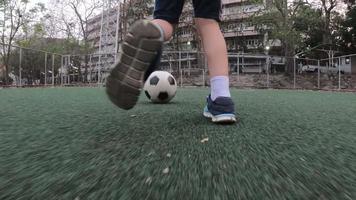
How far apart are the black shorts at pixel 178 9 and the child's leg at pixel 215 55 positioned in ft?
0.11

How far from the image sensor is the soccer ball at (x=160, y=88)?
2.96 meters

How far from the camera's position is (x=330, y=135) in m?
1.33

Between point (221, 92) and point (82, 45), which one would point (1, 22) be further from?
point (221, 92)

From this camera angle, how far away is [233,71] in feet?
42.2

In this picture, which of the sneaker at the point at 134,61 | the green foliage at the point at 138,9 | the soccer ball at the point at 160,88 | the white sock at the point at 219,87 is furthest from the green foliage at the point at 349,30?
the sneaker at the point at 134,61

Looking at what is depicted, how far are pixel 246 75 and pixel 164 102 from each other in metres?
10.0

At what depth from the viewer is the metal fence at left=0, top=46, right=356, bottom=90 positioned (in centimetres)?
1129

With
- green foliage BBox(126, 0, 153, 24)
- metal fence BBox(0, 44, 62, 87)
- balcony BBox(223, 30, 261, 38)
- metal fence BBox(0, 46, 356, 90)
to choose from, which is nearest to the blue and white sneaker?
metal fence BBox(0, 44, 62, 87)

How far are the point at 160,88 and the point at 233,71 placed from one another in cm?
1020

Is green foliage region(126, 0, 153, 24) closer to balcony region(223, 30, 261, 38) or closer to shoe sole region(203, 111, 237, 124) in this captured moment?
balcony region(223, 30, 261, 38)

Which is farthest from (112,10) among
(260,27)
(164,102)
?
(164,102)

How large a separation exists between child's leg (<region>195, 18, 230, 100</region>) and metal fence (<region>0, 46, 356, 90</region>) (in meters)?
9.50

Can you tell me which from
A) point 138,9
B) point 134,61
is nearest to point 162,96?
point 134,61

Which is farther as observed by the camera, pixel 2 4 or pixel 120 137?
pixel 2 4
